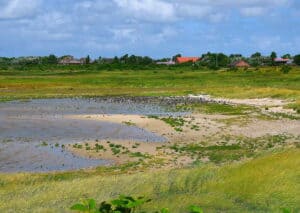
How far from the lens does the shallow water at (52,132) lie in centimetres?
2055

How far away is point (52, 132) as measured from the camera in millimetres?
29938

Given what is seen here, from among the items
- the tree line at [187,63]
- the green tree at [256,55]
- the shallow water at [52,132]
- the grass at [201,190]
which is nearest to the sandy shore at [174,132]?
the shallow water at [52,132]

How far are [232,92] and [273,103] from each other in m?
14.1

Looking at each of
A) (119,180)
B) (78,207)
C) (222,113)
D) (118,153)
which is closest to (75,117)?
(222,113)

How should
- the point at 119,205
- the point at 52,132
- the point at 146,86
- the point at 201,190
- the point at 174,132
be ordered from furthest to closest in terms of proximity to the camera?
the point at 146,86, the point at 52,132, the point at 174,132, the point at 201,190, the point at 119,205

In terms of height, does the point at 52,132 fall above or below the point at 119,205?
below

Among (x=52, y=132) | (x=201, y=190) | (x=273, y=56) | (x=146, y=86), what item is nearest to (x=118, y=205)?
(x=201, y=190)

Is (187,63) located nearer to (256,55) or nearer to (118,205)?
(256,55)

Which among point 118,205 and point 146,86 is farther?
point 146,86

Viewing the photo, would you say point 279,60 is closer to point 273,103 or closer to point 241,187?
point 273,103

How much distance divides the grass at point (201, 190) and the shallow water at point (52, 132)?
8.95m

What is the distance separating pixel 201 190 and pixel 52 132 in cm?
2119

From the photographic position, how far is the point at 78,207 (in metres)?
5.21

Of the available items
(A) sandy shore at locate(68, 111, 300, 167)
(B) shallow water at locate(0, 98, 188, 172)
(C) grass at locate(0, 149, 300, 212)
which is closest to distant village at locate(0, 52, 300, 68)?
(B) shallow water at locate(0, 98, 188, 172)
